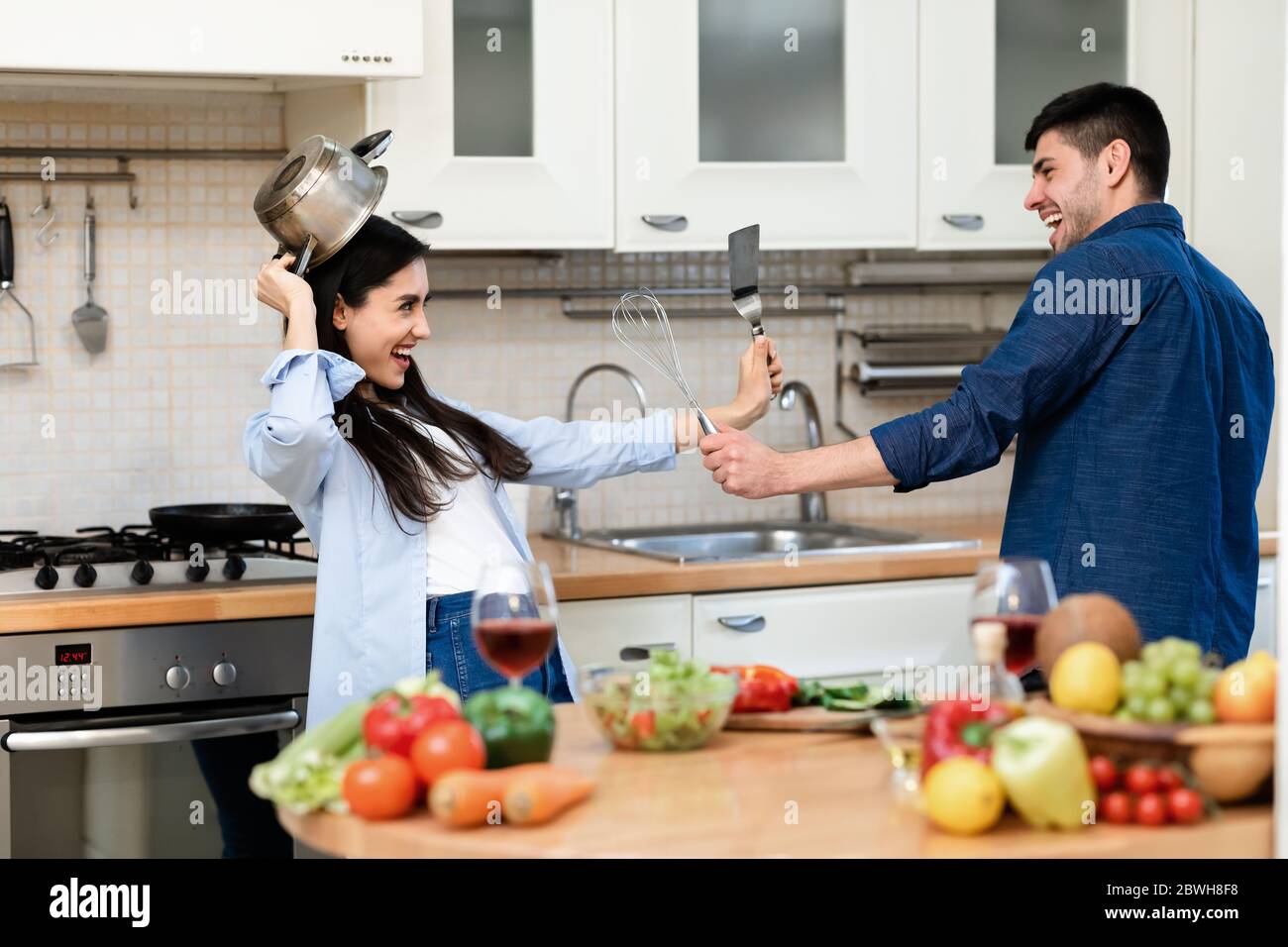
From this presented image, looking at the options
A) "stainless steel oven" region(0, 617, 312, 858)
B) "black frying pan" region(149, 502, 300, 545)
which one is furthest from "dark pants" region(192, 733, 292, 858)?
"black frying pan" region(149, 502, 300, 545)

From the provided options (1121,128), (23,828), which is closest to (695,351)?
(1121,128)

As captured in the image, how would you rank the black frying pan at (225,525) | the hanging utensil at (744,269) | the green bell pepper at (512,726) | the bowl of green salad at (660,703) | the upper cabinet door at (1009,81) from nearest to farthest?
1. the green bell pepper at (512,726)
2. the bowl of green salad at (660,703)
3. the hanging utensil at (744,269)
4. the black frying pan at (225,525)
5. the upper cabinet door at (1009,81)

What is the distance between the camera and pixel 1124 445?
1922 millimetres

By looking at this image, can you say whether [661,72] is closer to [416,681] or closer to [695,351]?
[695,351]

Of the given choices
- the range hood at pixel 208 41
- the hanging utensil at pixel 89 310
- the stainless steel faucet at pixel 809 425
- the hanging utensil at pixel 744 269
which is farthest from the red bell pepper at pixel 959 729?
the hanging utensil at pixel 89 310

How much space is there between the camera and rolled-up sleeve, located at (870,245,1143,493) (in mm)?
1877

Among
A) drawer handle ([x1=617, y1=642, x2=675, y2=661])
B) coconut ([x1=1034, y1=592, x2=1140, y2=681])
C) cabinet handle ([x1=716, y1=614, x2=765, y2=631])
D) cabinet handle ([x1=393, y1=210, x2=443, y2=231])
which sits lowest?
drawer handle ([x1=617, y1=642, x2=675, y2=661])

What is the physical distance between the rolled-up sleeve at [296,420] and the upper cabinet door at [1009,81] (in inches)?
57.6

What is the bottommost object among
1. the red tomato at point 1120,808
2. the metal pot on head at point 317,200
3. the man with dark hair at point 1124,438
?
the red tomato at point 1120,808

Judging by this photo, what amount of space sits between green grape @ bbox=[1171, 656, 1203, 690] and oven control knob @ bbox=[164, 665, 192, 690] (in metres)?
1.56

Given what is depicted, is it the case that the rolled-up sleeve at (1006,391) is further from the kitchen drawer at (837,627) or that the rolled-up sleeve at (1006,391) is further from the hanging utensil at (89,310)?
the hanging utensil at (89,310)

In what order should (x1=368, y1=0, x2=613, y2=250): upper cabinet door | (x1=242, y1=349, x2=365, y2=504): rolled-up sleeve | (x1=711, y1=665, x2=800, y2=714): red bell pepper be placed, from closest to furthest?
(x1=711, y1=665, x2=800, y2=714): red bell pepper < (x1=242, y1=349, x2=365, y2=504): rolled-up sleeve < (x1=368, y1=0, x2=613, y2=250): upper cabinet door

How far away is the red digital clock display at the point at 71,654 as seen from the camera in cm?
223

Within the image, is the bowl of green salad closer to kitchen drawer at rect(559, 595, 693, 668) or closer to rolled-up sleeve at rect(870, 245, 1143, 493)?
rolled-up sleeve at rect(870, 245, 1143, 493)
